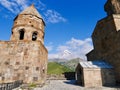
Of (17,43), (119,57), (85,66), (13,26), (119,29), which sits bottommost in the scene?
(85,66)

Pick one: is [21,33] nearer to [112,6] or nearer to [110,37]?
[110,37]

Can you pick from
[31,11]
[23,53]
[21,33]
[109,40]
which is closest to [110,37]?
Result: [109,40]

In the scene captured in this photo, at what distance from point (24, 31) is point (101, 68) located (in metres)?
10.6

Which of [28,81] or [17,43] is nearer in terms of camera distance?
[28,81]

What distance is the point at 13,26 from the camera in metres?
16.4

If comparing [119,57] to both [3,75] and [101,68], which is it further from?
[3,75]

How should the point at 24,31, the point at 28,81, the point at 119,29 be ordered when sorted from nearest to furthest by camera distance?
the point at 28,81 < the point at 119,29 < the point at 24,31

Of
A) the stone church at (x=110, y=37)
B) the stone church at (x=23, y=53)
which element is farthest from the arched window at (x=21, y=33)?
the stone church at (x=110, y=37)

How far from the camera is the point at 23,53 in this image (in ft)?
45.6

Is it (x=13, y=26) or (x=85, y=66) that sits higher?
(x=13, y=26)

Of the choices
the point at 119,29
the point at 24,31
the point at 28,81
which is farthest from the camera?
the point at 24,31

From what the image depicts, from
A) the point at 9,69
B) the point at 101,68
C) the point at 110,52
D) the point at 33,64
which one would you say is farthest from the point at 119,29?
the point at 9,69

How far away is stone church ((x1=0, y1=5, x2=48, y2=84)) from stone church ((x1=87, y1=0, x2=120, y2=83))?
28.0 feet

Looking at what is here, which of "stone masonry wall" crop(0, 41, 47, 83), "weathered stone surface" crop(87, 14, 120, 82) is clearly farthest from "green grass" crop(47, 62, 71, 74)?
"stone masonry wall" crop(0, 41, 47, 83)
